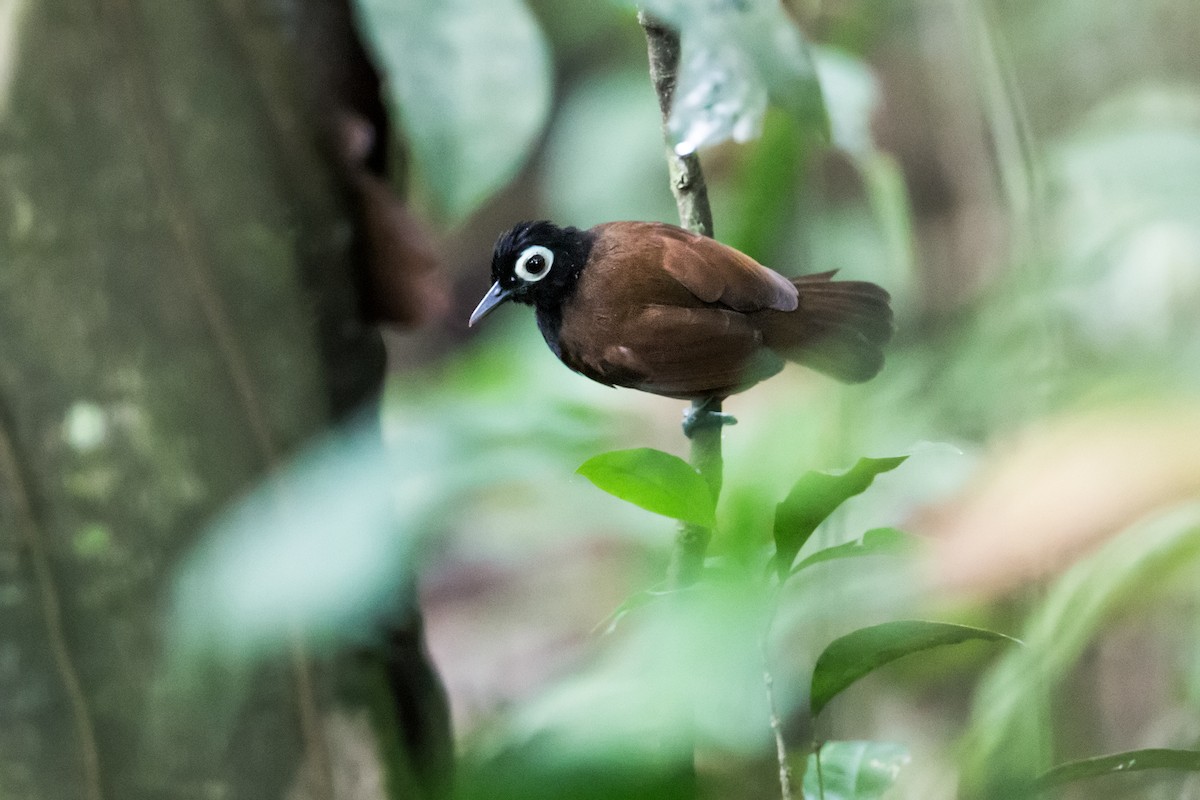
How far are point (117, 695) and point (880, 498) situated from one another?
0.66m

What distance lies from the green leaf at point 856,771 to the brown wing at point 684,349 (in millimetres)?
213

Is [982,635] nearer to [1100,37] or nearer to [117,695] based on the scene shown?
[117,695]

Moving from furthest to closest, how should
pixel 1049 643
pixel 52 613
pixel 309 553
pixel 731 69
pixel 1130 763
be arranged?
pixel 52 613 < pixel 309 553 < pixel 1049 643 < pixel 1130 763 < pixel 731 69

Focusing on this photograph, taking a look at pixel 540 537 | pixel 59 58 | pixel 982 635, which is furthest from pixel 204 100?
pixel 982 635

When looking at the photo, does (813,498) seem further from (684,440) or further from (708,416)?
(684,440)

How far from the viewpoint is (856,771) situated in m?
0.46

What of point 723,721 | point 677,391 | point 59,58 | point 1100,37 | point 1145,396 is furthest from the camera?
point 1100,37

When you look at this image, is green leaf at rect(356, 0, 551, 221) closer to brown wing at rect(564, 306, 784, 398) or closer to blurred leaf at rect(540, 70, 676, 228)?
blurred leaf at rect(540, 70, 676, 228)

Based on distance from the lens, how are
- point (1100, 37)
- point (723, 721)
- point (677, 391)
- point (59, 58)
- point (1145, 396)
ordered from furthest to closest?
point (1100, 37) → point (59, 58) → point (1145, 396) → point (723, 721) → point (677, 391)

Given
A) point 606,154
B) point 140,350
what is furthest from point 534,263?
point 140,350

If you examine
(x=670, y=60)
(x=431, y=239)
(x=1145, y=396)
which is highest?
(x=670, y=60)

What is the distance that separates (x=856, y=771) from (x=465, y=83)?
46 centimetres

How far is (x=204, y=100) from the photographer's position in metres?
0.79

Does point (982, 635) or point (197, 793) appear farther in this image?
point (197, 793)
